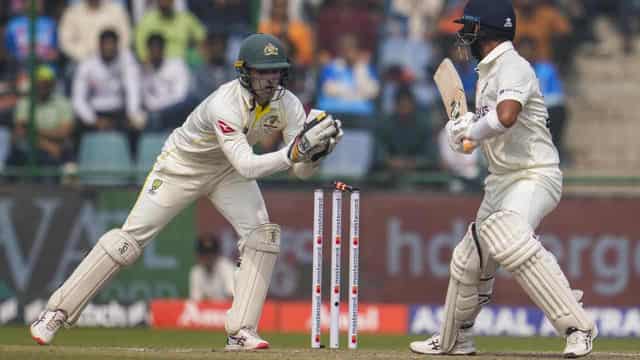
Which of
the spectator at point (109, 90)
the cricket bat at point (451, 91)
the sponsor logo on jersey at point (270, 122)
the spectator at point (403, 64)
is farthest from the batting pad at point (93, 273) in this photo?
the spectator at point (403, 64)

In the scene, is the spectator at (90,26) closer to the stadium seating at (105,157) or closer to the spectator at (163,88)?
the spectator at (163,88)

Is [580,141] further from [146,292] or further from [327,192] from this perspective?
[146,292]

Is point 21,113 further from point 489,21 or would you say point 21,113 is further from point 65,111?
point 489,21

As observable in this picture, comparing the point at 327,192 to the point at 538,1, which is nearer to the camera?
the point at 327,192

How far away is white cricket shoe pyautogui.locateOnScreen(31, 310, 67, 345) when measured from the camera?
28.3ft

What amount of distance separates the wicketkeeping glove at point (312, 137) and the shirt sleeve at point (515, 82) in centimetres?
93

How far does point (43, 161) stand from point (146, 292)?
5.16 ft

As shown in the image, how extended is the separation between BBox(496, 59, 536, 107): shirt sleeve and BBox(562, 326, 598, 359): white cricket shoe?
1213 millimetres

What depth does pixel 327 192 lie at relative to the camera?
1326 cm

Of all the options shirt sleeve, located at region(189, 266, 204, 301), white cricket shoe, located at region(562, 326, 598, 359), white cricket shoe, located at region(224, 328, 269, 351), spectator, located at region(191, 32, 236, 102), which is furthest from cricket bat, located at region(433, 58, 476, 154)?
spectator, located at region(191, 32, 236, 102)

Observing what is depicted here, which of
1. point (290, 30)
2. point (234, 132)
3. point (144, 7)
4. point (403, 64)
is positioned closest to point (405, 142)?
point (403, 64)

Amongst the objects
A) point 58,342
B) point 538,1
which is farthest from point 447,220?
point 58,342

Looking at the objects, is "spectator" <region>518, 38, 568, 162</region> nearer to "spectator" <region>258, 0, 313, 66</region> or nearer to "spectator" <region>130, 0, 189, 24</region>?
"spectator" <region>258, 0, 313, 66</region>

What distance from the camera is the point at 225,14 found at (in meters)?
14.2
